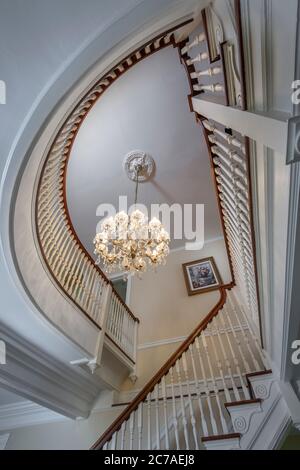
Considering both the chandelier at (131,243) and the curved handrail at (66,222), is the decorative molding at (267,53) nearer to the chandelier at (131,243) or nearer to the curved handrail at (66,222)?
the curved handrail at (66,222)

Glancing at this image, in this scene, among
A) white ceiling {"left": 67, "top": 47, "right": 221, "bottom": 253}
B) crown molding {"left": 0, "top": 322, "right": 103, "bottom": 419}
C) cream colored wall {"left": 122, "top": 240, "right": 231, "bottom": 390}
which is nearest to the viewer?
crown molding {"left": 0, "top": 322, "right": 103, "bottom": 419}

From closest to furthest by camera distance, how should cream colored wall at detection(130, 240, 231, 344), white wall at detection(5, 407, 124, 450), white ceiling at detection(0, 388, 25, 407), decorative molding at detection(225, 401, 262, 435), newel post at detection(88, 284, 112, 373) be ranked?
decorative molding at detection(225, 401, 262, 435) < newel post at detection(88, 284, 112, 373) < white wall at detection(5, 407, 124, 450) < white ceiling at detection(0, 388, 25, 407) < cream colored wall at detection(130, 240, 231, 344)

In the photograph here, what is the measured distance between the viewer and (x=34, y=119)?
1.51m

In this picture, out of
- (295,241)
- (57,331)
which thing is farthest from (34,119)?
(57,331)

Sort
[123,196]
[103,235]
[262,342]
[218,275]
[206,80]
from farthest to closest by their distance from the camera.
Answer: [123,196]
[218,275]
[103,235]
[262,342]
[206,80]

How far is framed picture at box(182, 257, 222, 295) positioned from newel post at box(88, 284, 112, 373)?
2.16 m

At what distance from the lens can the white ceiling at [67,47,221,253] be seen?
14.4ft

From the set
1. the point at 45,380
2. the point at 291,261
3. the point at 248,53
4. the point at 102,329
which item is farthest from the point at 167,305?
the point at 248,53

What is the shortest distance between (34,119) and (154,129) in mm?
3848

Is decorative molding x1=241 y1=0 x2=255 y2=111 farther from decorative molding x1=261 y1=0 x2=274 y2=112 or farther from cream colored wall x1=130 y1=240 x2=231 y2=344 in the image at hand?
cream colored wall x1=130 y1=240 x2=231 y2=344

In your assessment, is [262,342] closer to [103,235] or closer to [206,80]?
[103,235]

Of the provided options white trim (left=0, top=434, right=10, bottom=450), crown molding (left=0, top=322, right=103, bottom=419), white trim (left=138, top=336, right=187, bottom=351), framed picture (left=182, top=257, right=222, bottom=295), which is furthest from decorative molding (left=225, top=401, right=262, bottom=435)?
white trim (left=0, top=434, right=10, bottom=450)

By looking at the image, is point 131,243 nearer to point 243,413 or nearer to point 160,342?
point 243,413

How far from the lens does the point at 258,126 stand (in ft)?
3.51
